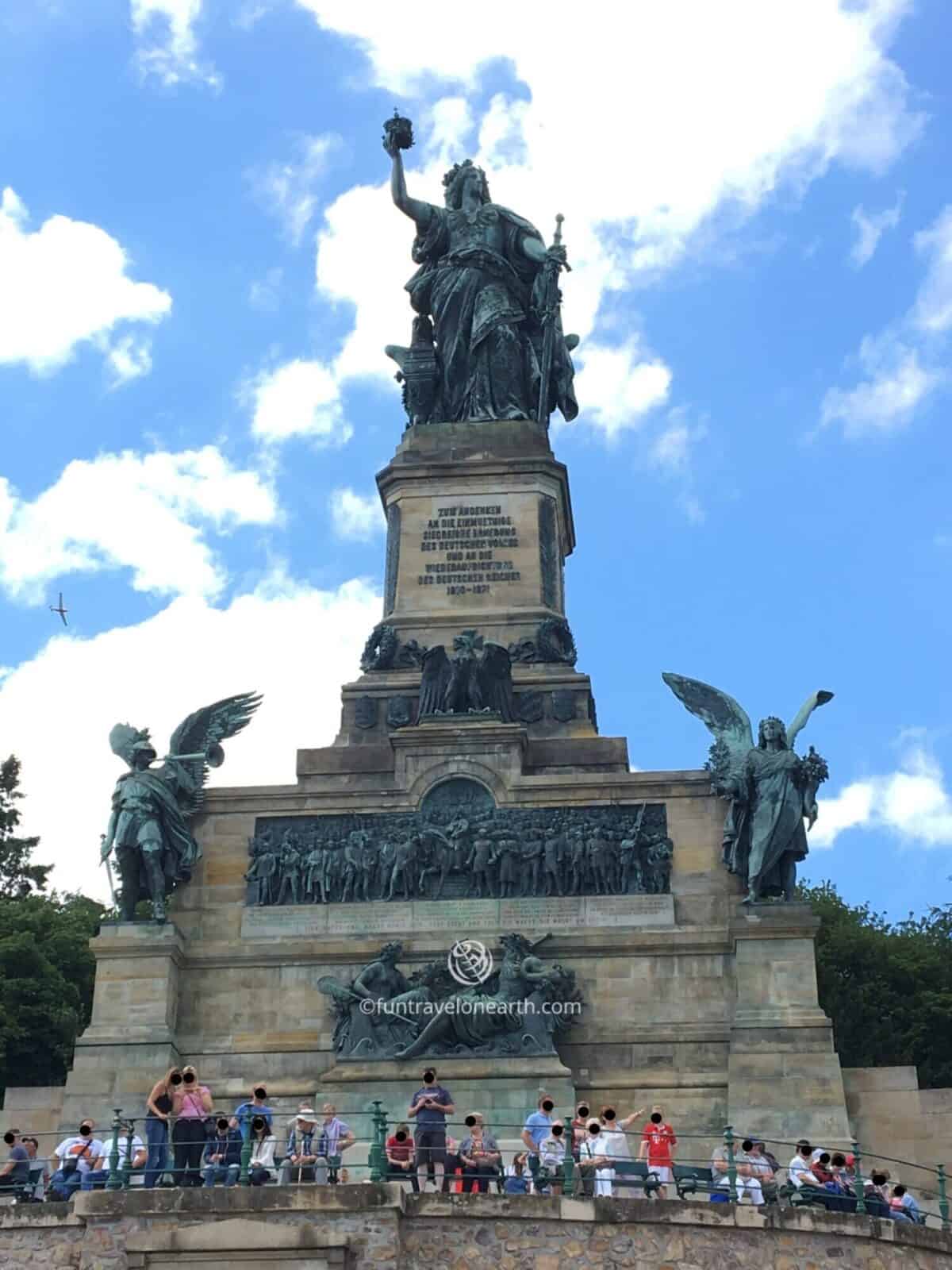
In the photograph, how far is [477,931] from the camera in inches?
1346

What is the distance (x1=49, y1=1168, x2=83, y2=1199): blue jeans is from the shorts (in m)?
3.88

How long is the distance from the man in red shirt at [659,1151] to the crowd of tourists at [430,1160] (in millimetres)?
13

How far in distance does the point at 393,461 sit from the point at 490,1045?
12.2m

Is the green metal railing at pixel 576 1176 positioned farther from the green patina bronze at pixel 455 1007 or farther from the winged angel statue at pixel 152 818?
the winged angel statue at pixel 152 818

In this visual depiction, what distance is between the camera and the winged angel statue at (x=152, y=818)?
115 ft

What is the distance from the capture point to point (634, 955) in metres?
33.9

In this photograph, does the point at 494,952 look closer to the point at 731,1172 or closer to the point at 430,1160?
Answer: the point at 430,1160

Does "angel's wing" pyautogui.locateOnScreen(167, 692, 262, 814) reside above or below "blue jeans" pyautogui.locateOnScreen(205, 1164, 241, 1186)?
above

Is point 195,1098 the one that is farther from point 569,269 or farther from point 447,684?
point 569,269

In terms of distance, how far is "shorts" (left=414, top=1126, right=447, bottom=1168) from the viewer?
2464 centimetres

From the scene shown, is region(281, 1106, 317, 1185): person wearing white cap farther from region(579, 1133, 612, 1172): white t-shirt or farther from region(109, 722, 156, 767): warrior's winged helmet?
region(109, 722, 156, 767): warrior's winged helmet

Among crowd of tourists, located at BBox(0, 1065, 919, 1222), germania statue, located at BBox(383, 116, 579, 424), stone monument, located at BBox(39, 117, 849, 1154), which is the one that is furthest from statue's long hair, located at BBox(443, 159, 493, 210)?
crowd of tourists, located at BBox(0, 1065, 919, 1222)
